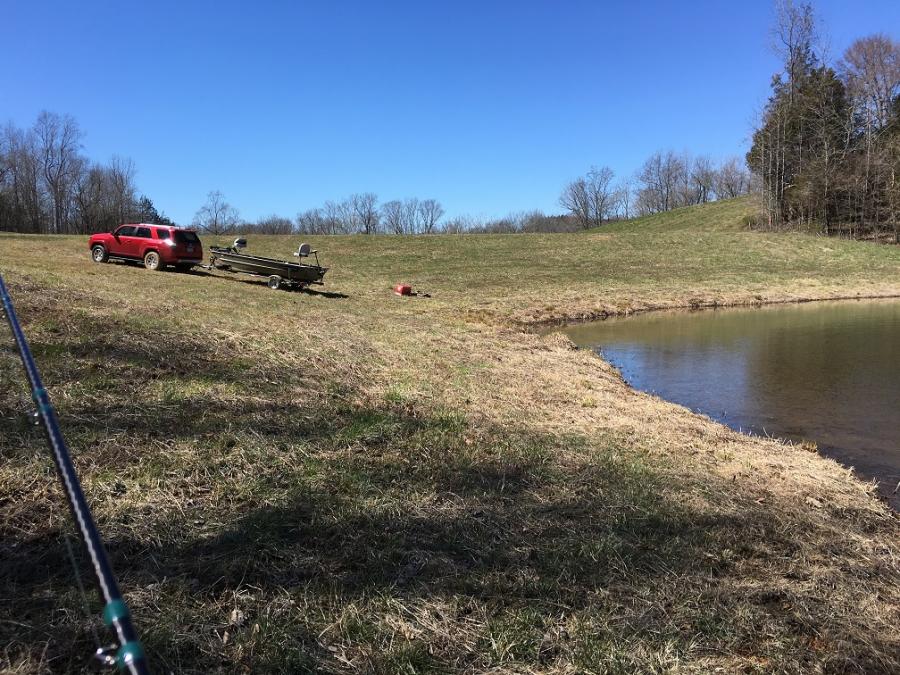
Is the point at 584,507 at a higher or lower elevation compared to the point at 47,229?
lower

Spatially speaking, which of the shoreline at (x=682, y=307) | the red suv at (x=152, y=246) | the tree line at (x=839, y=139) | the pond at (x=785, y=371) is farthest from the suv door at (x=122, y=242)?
the tree line at (x=839, y=139)

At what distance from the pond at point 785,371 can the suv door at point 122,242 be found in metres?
14.6

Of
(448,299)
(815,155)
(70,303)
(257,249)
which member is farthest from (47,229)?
(815,155)

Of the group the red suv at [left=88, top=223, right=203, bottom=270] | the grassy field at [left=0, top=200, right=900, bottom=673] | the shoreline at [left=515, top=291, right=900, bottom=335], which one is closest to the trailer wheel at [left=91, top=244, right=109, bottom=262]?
the red suv at [left=88, top=223, right=203, bottom=270]

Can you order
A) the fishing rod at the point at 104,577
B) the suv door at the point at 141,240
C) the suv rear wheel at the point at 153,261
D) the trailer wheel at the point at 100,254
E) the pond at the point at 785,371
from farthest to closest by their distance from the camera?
the trailer wheel at the point at 100,254 < the suv door at the point at 141,240 < the suv rear wheel at the point at 153,261 < the pond at the point at 785,371 < the fishing rod at the point at 104,577

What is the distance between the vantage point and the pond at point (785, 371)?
736 centimetres

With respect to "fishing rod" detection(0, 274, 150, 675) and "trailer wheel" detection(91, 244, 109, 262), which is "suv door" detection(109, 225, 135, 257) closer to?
"trailer wheel" detection(91, 244, 109, 262)

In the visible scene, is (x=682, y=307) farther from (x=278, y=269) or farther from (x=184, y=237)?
(x=184, y=237)

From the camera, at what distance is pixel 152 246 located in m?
18.7

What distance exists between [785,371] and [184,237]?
17414mm

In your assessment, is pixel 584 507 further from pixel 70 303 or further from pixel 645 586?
pixel 70 303

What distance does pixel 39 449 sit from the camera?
12.9ft

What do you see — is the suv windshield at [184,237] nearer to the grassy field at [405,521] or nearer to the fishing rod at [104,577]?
the grassy field at [405,521]

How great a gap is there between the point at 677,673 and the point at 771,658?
547 millimetres
